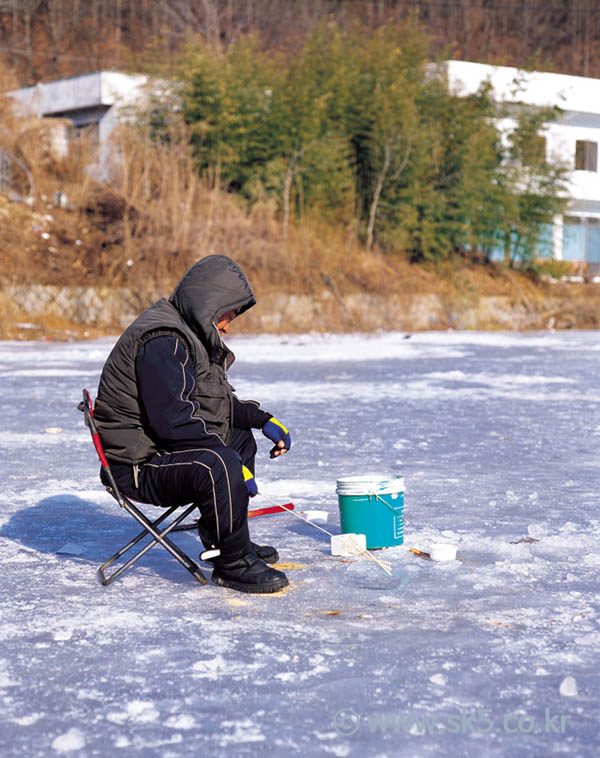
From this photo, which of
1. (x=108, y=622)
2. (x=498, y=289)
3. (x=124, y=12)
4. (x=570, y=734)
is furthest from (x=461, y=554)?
(x=124, y=12)

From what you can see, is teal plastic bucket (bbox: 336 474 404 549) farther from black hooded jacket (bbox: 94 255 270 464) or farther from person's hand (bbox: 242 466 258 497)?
black hooded jacket (bbox: 94 255 270 464)

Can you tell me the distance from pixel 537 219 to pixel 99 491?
79.6 feet

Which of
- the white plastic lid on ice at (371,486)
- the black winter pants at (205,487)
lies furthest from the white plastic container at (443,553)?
the black winter pants at (205,487)

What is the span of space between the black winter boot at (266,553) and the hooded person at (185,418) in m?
0.34

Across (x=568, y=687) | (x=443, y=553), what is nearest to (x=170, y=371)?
(x=443, y=553)

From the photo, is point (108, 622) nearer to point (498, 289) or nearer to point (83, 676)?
point (83, 676)

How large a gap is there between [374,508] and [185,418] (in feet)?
3.64

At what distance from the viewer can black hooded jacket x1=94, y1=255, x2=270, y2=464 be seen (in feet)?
13.8

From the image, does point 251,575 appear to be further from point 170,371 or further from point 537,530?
point 537,530

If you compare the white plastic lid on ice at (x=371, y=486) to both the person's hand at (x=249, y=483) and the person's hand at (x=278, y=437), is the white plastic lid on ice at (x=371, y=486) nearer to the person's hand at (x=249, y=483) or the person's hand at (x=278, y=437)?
the person's hand at (x=278, y=437)

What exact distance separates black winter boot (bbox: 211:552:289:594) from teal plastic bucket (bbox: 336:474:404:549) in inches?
23.9

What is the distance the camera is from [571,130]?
37.5 meters

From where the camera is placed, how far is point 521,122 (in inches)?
1144

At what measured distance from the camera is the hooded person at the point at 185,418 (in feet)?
13.8
